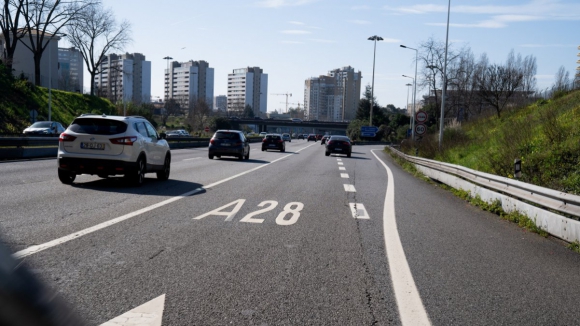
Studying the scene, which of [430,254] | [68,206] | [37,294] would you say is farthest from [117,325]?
[68,206]

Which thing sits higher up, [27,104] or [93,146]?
[27,104]

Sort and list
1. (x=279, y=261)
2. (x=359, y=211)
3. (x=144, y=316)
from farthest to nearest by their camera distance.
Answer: (x=359, y=211) → (x=279, y=261) → (x=144, y=316)

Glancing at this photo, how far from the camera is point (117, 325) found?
4188 millimetres

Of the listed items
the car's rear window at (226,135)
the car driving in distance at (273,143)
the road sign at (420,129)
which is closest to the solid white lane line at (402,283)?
the car's rear window at (226,135)

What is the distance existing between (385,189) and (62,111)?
178 feet

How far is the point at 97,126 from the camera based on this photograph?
14.2 m

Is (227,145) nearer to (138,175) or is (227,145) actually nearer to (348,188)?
(348,188)

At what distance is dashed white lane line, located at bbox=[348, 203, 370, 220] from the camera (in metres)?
10.7

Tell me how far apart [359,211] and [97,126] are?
6.71 m

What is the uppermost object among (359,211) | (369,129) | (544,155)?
(544,155)

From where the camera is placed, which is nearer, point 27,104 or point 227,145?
point 227,145

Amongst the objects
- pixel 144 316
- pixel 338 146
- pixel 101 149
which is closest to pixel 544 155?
pixel 101 149

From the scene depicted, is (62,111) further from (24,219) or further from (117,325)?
(117,325)

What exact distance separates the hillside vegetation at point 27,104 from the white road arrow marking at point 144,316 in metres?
42.7
